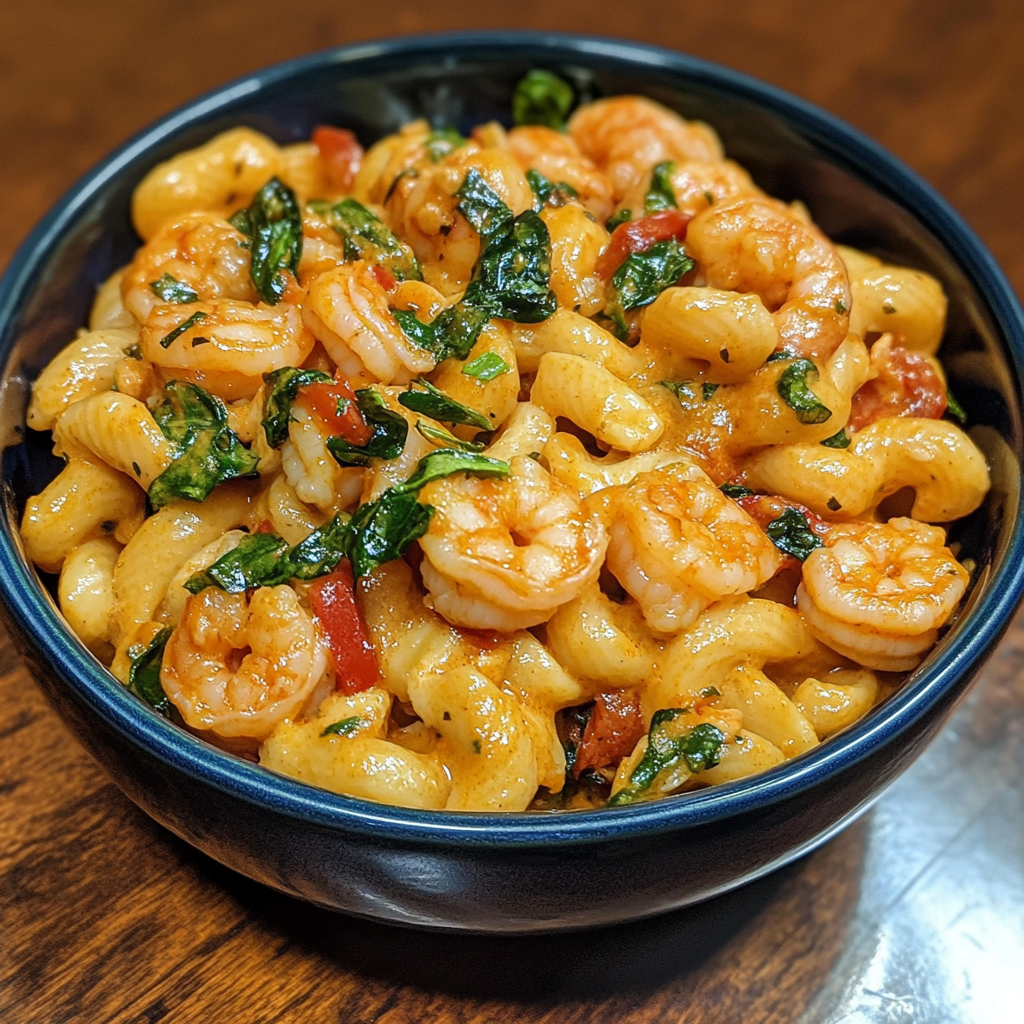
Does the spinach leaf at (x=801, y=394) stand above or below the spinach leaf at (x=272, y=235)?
below

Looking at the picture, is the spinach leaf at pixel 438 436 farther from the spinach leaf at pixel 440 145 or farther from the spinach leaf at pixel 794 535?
the spinach leaf at pixel 440 145

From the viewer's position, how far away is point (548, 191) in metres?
1.74

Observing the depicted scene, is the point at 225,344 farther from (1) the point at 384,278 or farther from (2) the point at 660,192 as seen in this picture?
(2) the point at 660,192

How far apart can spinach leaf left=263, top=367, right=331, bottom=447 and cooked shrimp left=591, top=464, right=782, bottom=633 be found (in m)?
0.37

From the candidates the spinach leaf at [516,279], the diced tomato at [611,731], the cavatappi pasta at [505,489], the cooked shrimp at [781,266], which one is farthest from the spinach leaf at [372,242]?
the diced tomato at [611,731]

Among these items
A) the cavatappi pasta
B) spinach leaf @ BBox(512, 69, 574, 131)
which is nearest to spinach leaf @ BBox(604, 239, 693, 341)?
the cavatappi pasta

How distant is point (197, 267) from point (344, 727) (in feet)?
2.34

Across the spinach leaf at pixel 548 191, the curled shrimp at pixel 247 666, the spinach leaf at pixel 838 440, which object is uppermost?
the spinach leaf at pixel 548 191

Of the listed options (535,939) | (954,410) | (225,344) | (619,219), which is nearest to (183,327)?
(225,344)

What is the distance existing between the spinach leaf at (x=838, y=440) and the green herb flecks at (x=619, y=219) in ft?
1.38

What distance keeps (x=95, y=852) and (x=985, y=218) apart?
2.34 meters

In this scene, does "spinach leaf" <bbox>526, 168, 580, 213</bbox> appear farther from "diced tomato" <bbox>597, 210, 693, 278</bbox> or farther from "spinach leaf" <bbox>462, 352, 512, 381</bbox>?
"spinach leaf" <bbox>462, 352, 512, 381</bbox>

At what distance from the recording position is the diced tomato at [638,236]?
5.28 feet

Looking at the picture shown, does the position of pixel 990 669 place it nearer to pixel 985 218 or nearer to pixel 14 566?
pixel 985 218
